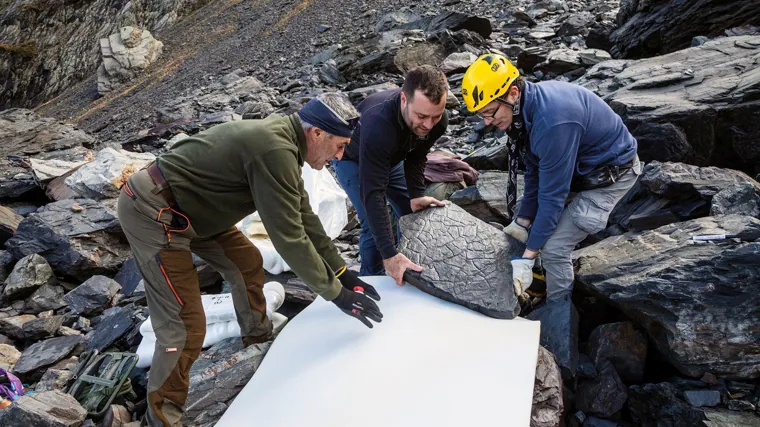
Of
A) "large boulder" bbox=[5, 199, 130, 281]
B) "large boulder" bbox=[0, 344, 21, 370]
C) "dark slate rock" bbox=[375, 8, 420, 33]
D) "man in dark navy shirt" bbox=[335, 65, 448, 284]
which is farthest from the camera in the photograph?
"dark slate rock" bbox=[375, 8, 420, 33]

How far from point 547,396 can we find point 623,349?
0.74m

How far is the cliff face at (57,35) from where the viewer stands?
901 inches

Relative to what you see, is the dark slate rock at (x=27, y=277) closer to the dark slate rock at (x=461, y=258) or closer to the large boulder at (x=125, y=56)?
the dark slate rock at (x=461, y=258)

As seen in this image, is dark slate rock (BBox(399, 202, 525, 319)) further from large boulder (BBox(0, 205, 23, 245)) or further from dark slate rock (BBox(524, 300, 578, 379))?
large boulder (BBox(0, 205, 23, 245))

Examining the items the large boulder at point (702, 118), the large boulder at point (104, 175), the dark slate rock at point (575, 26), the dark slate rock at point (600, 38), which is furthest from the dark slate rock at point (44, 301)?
the dark slate rock at point (575, 26)

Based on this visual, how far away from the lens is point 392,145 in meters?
3.21

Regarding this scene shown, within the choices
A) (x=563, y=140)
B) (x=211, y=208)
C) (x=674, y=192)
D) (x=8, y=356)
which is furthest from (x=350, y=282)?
(x=8, y=356)

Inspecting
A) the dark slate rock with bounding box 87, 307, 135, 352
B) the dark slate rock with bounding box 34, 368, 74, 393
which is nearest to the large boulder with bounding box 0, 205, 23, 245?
the dark slate rock with bounding box 87, 307, 135, 352

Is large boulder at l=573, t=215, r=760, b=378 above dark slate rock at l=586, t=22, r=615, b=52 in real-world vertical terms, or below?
above

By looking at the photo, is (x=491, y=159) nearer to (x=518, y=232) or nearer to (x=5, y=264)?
(x=518, y=232)

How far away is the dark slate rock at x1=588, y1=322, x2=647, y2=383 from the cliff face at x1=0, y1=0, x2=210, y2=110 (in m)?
23.7

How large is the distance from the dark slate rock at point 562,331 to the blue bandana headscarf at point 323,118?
1733 mm

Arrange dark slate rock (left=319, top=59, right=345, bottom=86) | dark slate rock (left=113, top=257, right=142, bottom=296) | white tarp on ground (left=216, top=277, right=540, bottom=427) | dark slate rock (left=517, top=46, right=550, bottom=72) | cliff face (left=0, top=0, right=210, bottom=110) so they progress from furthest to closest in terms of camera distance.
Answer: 1. cliff face (left=0, top=0, right=210, bottom=110)
2. dark slate rock (left=319, top=59, right=345, bottom=86)
3. dark slate rock (left=517, top=46, right=550, bottom=72)
4. dark slate rock (left=113, top=257, right=142, bottom=296)
5. white tarp on ground (left=216, top=277, right=540, bottom=427)

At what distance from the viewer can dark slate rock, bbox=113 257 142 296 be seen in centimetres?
532
